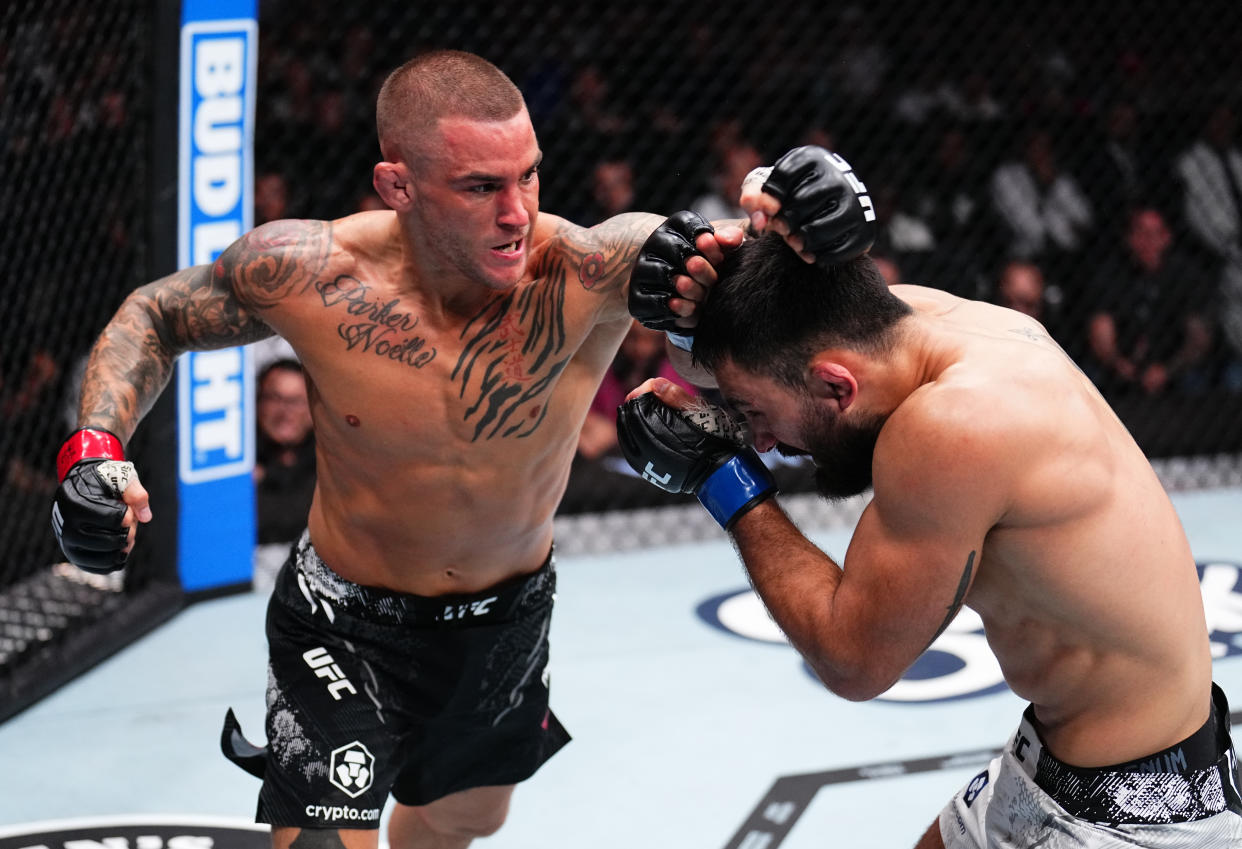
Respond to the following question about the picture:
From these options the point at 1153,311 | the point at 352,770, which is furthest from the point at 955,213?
the point at 352,770

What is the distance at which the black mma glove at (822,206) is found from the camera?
1.51 meters

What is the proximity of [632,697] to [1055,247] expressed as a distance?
2.86 metres

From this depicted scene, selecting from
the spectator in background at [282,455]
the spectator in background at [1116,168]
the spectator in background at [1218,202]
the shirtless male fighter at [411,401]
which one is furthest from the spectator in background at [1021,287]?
the shirtless male fighter at [411,401]

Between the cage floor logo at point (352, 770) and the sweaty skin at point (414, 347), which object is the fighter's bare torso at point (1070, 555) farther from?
the cage floor logo at point (352, 770)

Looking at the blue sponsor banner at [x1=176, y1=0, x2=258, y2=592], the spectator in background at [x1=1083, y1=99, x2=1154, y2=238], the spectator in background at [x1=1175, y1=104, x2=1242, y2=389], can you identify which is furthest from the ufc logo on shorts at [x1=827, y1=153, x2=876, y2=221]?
the spectator in background at [x1=1175, y1=104, x2=1242, y2=389]

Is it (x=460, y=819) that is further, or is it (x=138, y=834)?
(x=138, y=834)

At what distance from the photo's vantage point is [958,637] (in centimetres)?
367

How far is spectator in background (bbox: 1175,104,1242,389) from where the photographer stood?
542 centimetres

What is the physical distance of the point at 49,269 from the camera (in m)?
3.57

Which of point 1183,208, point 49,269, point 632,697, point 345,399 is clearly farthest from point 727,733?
point 1183,208

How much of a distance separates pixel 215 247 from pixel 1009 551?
2738 millimetres

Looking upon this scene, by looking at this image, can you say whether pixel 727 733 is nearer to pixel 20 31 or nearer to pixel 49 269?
pixel 49 269

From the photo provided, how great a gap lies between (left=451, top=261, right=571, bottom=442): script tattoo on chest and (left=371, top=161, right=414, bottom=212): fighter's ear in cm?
18

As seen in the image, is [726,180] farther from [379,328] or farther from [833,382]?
[833,382]
